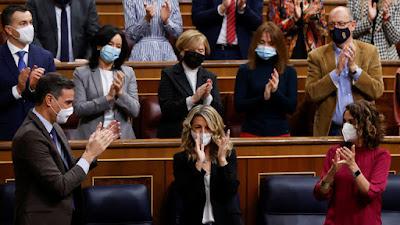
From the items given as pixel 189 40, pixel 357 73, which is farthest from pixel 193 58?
pixel 357 73

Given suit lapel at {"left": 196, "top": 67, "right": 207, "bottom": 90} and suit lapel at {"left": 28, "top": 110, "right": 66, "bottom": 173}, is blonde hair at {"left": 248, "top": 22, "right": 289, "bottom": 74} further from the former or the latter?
suit lapel at {"left": 28, "top": 110, "right": 66, "bottom": 173}

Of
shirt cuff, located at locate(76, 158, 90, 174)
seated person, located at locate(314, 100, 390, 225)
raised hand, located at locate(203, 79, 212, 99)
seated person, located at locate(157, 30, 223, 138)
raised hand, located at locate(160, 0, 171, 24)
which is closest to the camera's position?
shirt cuff, located at locate(76, 158, 90, 174)

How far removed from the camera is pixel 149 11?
16.6 ft

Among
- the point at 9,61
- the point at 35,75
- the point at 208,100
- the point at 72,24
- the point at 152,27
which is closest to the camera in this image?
the point at 35,75

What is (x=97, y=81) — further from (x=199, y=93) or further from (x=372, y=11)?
(x=372, y=11)

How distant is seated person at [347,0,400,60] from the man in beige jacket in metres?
0.75

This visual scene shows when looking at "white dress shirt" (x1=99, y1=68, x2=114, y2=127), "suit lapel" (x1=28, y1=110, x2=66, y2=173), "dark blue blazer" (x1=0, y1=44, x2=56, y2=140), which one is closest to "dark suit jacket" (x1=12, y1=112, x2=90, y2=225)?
"suit lapel" (x1=28, y1=110, x2=66, y2=173)

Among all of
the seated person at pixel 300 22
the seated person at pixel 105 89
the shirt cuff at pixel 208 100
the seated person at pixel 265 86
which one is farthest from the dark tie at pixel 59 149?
the seated person at pixel 300 22

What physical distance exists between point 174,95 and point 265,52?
19.7 inches

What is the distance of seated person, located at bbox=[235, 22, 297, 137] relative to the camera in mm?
4449

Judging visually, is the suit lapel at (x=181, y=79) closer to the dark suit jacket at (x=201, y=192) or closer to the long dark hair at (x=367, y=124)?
the dark suit jacket at (x=201, y=192)

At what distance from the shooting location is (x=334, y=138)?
427 centimetres

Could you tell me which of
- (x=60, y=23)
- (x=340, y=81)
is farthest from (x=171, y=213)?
(x=60, y=23)

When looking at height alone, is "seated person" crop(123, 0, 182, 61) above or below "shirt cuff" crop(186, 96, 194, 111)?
above
